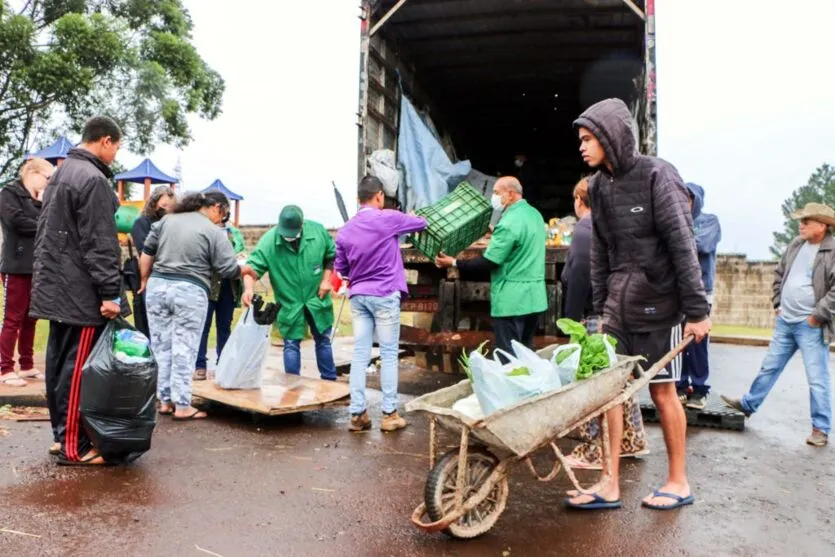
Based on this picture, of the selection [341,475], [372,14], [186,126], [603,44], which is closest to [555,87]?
[603,44]

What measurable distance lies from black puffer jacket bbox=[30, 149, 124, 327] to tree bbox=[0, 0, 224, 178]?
15.9 metres

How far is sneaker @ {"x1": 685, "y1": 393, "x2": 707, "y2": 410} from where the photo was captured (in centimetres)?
567

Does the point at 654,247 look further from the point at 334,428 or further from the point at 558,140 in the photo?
the point at 558,140

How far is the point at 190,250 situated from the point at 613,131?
317cm

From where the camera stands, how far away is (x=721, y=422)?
218 inches

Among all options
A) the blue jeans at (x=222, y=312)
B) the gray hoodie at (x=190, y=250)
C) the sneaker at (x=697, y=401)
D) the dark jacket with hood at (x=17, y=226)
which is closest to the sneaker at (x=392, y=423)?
the gray hoodie at (x=190, y=250)

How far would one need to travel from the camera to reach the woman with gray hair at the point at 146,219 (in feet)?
21.1

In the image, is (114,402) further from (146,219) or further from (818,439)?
(818,439)

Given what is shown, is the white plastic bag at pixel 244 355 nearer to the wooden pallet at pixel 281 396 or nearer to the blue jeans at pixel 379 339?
the wooden pallet at pixel 281 396

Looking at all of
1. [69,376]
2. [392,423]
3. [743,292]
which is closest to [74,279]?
[69,376]

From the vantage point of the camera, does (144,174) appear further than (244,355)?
Yes

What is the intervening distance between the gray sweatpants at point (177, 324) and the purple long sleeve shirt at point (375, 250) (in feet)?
3.88

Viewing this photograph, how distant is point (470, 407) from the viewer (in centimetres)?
324

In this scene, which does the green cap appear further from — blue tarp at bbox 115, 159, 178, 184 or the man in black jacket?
blue tarp at bbox 115, 159, 178, 184
